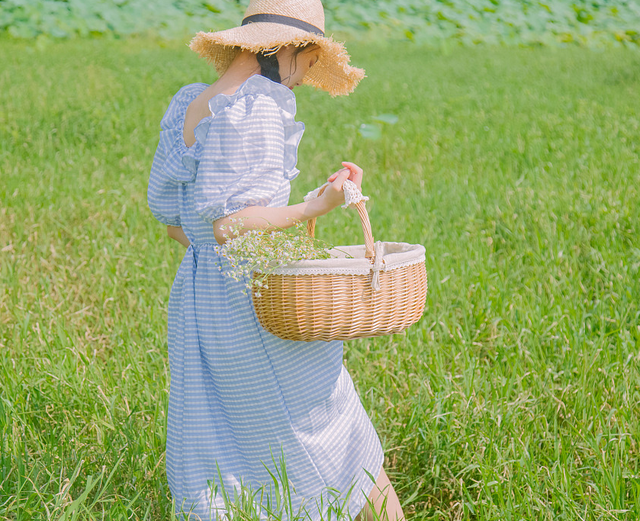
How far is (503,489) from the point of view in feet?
6.82

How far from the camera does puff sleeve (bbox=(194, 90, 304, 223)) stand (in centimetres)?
164

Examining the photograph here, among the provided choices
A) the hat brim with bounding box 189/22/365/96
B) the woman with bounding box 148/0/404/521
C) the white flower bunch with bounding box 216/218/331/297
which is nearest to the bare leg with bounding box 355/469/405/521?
the woman with bounding box 148/0/404/521

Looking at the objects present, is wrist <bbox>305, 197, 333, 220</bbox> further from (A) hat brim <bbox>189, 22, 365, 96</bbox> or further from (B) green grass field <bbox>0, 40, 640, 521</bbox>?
(B) green grass field <bbox>0, 40, 640, 521</bbox>

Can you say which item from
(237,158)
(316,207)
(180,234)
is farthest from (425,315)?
(237,158)

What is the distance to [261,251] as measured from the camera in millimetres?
1539

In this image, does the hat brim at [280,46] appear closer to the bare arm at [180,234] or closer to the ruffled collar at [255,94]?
the ruffled collar at [255,94]

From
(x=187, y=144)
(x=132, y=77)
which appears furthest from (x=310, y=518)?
(x=132, y=77)

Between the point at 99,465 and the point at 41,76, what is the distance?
7001 mm

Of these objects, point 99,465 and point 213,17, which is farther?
point 213,17

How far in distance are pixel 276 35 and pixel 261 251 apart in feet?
1.90

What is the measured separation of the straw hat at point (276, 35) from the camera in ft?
5.57

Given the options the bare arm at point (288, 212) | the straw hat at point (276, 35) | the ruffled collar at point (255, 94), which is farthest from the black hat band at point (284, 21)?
the bare arm at point (288, 212)

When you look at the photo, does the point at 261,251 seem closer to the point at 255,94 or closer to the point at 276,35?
the point at 255,94

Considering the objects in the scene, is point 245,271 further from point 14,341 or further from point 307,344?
point 14,341
